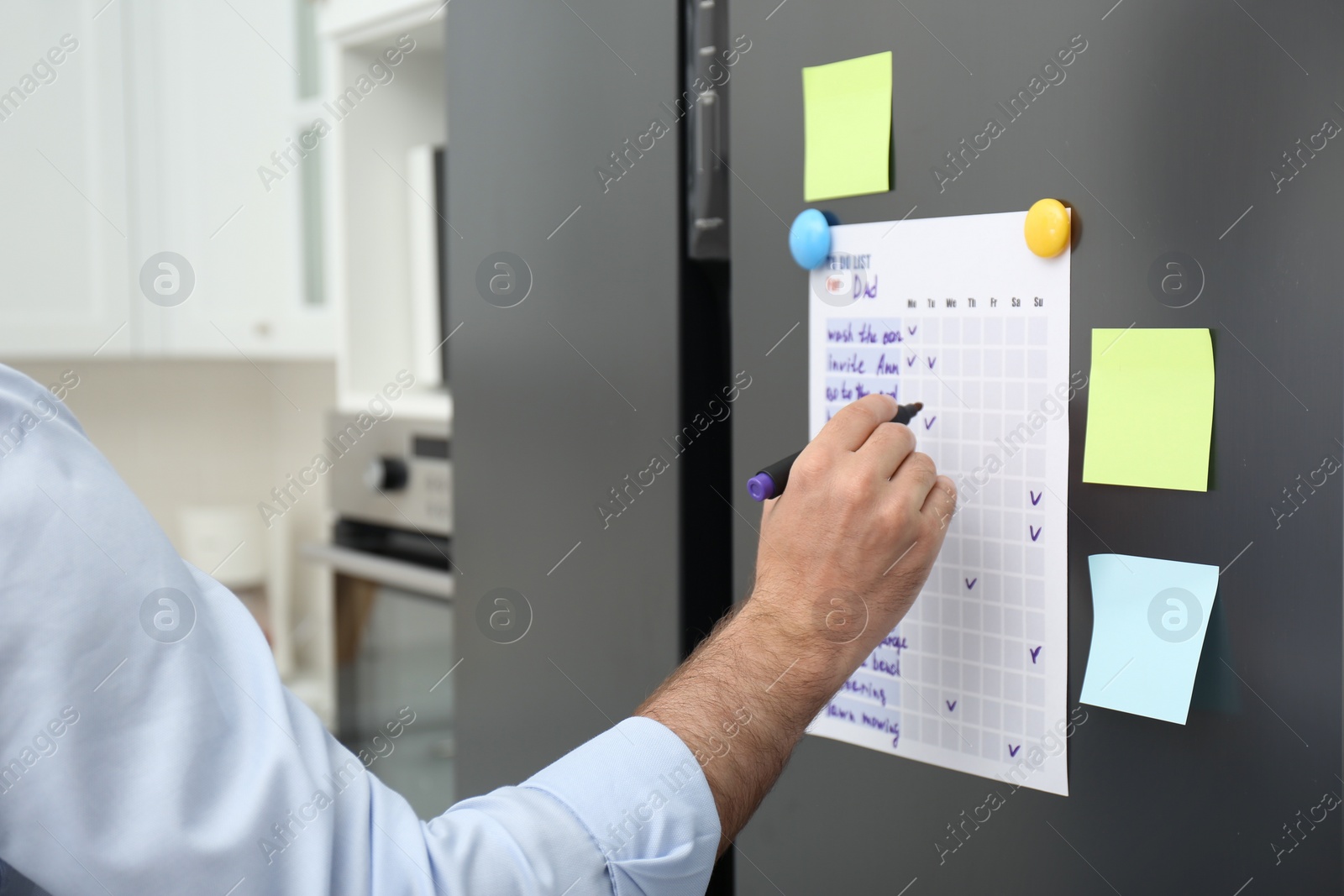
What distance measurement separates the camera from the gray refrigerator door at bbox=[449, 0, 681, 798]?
711 millimetres

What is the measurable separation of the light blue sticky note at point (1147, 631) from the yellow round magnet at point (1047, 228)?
0.51ft

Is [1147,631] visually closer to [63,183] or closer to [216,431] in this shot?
[63,183]

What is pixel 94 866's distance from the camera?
16.0 inches

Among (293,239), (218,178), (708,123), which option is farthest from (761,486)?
(218,178)

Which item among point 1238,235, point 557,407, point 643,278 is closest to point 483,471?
point 557,407

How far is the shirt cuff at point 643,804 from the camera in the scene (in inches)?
19.1

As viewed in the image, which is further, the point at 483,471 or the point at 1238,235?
the point at 483,471

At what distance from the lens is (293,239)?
173 centimetres

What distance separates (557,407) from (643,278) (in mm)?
127

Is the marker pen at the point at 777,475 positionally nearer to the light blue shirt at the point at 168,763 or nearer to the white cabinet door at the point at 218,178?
the light blue shirt at the point at 168,763

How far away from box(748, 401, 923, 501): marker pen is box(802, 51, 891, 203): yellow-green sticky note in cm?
13

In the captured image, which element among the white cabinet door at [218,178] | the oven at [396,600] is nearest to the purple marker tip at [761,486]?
the oven at [396,600]

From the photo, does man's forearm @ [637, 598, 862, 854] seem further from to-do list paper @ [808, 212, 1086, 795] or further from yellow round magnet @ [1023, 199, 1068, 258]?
yellow round magnet @ [1023, 199, 1068, 258]

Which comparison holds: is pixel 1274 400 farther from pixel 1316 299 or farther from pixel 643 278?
pixel 643 278
